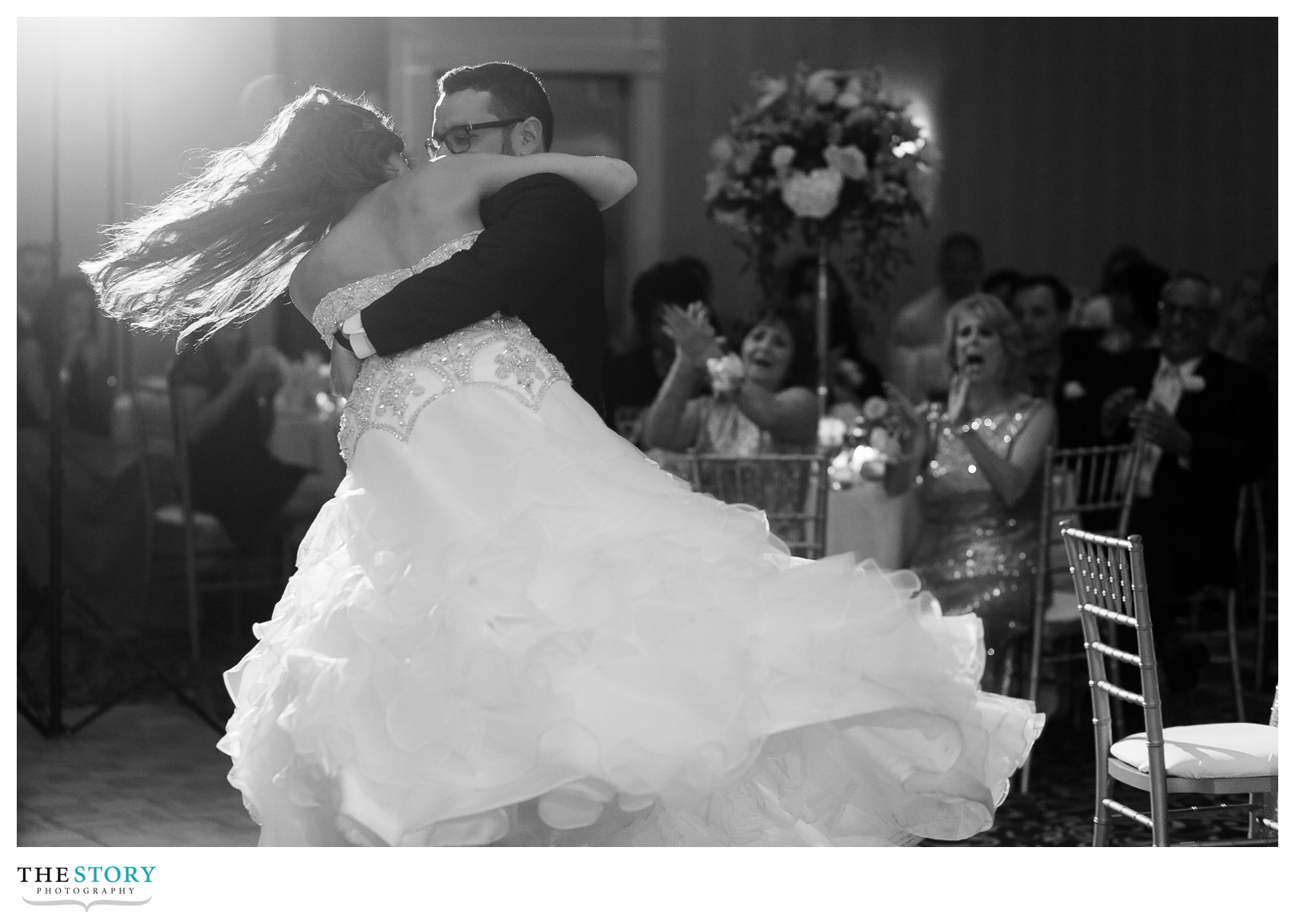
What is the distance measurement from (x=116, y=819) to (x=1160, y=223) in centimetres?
714

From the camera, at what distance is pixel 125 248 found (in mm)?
2615

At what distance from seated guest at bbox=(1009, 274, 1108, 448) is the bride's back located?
3.03 metres

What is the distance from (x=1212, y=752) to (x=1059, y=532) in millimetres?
1684

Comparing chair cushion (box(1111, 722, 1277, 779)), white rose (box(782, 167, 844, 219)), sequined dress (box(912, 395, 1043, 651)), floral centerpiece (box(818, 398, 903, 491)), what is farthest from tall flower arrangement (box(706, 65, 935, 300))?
chair cushion (box(1111, 722, 1277, 779))

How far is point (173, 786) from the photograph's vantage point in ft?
13.3

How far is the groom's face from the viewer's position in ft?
8.34

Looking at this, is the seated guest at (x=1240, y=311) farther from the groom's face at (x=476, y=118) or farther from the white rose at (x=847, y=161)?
the groom's face at (x=476, y=118)

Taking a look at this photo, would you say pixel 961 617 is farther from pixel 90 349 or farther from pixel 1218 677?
pixel 90 349

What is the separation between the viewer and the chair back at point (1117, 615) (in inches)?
106

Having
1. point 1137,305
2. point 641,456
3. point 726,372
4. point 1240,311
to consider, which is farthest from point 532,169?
point 1240,311

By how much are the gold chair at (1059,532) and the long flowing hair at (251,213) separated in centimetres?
211

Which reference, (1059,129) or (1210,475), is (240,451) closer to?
(1210,475)
